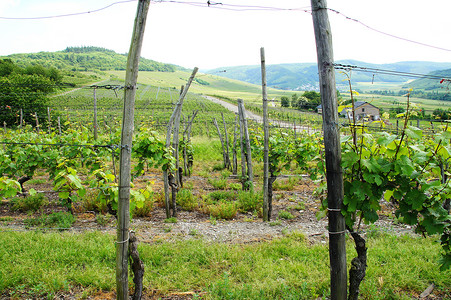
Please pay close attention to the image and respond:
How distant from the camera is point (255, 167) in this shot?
42.3 feet

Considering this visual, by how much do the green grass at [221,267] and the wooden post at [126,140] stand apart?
102 centimetres

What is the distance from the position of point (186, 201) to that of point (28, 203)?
13.4 ft

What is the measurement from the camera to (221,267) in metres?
4.48

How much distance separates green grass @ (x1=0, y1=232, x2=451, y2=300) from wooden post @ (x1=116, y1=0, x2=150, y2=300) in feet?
3.35

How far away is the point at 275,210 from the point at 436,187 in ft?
15.4

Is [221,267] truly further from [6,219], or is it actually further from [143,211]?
[6,219]

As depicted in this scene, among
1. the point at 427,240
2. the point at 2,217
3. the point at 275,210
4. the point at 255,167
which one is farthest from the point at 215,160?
the point at 427,240

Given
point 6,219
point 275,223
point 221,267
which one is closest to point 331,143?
point 221,267

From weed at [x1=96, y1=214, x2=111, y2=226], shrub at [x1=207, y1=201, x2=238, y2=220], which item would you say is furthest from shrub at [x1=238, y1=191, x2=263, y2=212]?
weed at [x1=96, y1=214, x2=111, y2=226]

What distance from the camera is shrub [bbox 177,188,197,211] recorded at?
746 cm

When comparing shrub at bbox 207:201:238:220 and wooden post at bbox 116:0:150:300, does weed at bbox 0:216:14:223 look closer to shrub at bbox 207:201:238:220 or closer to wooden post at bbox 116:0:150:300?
shrub at bbox 207:201:238:220

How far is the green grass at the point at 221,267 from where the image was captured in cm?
382

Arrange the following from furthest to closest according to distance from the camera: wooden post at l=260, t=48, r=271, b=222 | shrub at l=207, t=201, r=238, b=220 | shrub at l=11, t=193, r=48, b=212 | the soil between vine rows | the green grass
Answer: shrub at l=11, t=193, r=48, b=212 → shrub at l=207, t=201, r=238, b=220 → wooden post at l=260, t=48, r=271, b=222 → the soil between vine rows → the green grass

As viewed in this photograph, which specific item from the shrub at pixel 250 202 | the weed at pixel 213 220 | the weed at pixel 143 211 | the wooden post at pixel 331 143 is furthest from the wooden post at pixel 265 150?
the wooden post at pixel 331 143
